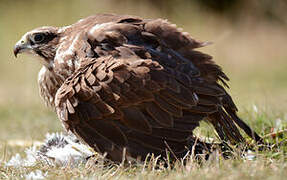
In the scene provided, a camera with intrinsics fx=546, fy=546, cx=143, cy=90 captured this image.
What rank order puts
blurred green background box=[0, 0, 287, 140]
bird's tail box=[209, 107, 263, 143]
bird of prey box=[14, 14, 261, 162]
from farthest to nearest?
blurred green background box=[0, 0, 287, 140] < bird's tail box=[209, 107, 263, 143] < bird of prey box=[14, 14, 261, 162]

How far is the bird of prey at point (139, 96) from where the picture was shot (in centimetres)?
366

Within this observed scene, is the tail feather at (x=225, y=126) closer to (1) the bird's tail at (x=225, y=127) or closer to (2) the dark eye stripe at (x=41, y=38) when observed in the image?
(1) the bird's tail at (x=225, y=127)

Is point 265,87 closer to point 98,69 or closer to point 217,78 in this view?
point 217,78

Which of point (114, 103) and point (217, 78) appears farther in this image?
point (217, 78)

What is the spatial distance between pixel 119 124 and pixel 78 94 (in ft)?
1.14

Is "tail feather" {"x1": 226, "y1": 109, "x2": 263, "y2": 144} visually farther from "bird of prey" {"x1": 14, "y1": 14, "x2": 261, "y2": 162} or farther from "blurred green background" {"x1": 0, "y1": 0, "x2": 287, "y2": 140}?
"blurred green background" {"x1": 0, "y1": 0, "x2": 287, "y2": 140}

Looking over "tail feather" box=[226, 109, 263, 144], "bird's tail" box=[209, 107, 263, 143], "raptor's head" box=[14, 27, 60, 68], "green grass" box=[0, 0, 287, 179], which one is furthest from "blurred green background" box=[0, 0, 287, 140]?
"bird's tail" box=[209, 107, 263, 143]

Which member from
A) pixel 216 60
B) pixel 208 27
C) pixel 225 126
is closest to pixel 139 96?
pixel 225 126

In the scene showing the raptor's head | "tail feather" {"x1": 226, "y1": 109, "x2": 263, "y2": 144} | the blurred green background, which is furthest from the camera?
the blurred green background

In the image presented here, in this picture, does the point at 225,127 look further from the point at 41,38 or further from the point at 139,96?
the point at 41,38

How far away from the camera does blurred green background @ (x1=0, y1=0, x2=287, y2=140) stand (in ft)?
33.2

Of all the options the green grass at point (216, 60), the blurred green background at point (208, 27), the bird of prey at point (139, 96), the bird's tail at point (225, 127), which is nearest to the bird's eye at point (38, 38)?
the bird of prey at point (139, 96)

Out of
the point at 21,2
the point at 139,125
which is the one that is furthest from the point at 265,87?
the point at 21,2

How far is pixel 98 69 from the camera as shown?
3.74 metres
